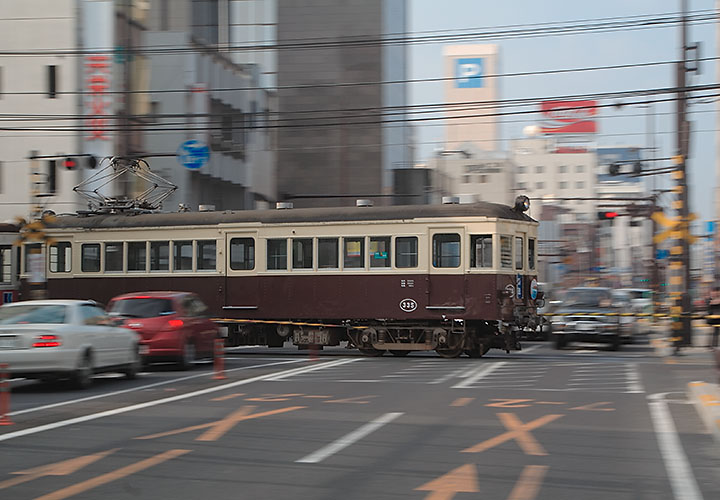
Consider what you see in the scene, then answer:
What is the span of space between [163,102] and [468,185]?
292 feet

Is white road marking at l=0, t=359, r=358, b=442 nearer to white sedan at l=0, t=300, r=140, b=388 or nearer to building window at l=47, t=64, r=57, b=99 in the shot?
white sedan at l=0, t=300, r=140, b=388

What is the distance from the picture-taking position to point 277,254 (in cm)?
2750

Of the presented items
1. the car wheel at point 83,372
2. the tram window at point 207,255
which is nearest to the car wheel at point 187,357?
the car wheel at point 83,372

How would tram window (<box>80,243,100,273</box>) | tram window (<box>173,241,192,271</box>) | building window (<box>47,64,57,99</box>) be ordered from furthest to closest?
building window (<box>47,64,57,99</box>) → tram window (<box>80,243,100,273</box>) → tram window (<box>173,241,192,271</box>)

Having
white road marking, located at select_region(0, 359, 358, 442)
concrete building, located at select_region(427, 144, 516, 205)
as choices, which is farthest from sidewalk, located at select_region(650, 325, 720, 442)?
concrete building, located at select_region(427, 144, 516, 205)

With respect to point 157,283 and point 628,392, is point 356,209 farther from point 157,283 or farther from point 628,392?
point 628,392

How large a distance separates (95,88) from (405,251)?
19.5 meters

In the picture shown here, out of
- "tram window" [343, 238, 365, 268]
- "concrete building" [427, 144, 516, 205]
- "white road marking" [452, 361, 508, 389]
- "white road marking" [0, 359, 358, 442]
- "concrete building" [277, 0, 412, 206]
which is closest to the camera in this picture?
"white road marking" [0, 359, 358, 442]

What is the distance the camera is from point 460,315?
83.3 feet

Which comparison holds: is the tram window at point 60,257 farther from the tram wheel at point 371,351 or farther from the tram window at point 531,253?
the tram window at point 531,253

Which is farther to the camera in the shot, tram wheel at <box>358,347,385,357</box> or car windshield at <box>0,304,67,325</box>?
tram wheel at <box>358,347,385,357</box>

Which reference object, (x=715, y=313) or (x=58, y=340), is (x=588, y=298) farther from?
(x=58, y=340)

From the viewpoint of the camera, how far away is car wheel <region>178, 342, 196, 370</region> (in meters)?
21.4

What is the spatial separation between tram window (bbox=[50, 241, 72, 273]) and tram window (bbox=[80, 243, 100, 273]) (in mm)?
409
